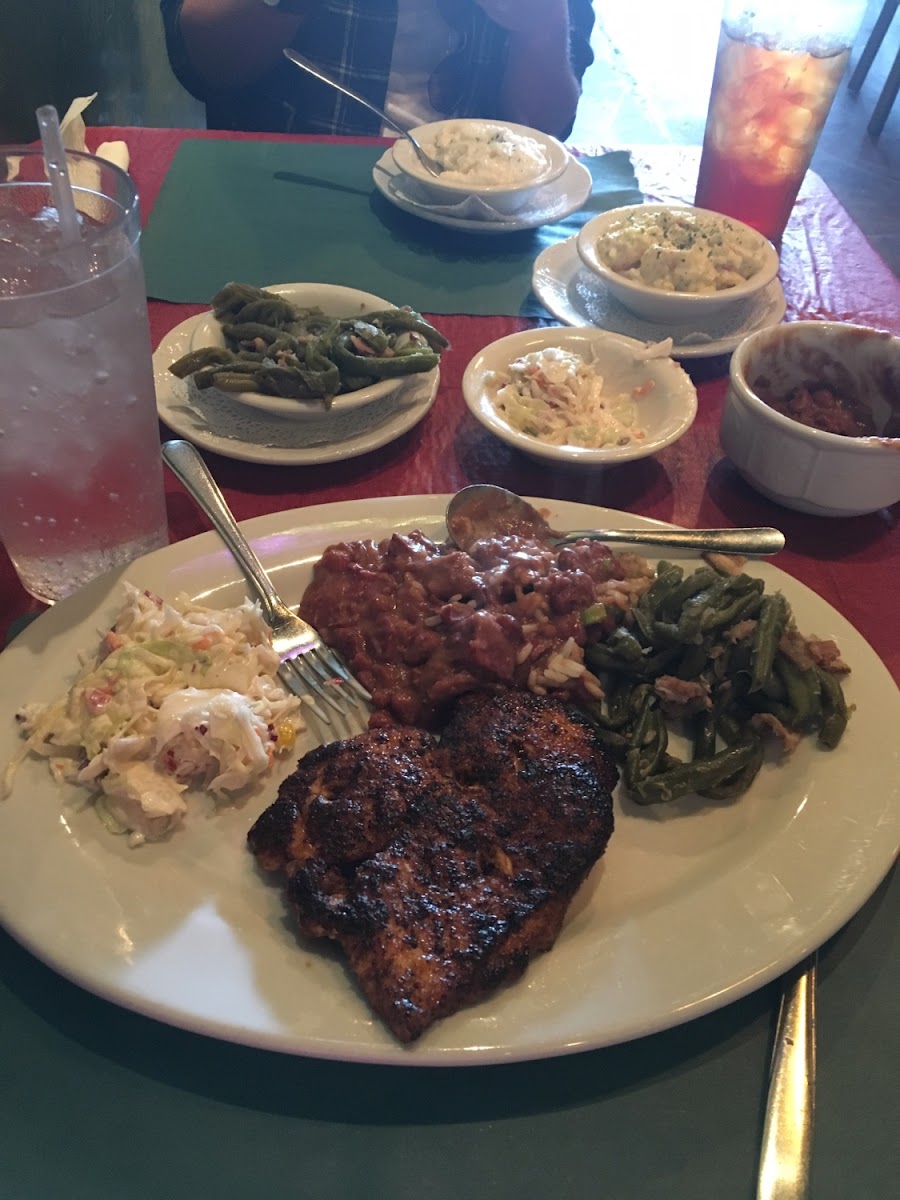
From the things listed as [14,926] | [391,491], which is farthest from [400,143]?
[14,926]

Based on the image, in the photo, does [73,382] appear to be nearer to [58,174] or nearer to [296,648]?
[58,174]

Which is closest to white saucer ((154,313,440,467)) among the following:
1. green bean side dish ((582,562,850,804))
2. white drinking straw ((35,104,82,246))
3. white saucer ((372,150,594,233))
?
white drinking straw ((35,104,82,246))

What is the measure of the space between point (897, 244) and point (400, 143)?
5965 millimetres

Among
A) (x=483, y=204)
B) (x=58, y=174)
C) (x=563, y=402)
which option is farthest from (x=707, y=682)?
(x=483, y=204)

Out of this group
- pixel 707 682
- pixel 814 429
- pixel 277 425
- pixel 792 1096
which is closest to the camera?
pixel 792 1096

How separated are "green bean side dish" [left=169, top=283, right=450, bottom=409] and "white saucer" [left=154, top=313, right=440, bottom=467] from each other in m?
0.06

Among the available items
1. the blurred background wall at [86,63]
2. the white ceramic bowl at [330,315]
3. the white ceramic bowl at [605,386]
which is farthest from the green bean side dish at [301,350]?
the blurred background wall at [86,63]

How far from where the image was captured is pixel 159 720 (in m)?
1.59

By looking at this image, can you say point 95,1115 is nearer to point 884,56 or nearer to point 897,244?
point 897,244

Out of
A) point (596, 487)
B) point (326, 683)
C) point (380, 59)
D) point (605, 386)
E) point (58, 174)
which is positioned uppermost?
point (58, 174)

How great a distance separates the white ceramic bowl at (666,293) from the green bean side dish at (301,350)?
2.19 ft

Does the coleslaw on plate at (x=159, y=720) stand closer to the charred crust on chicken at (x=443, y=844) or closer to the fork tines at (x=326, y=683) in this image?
the fork tines at (x=326, y=683)

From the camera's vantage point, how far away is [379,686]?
1.81 meters

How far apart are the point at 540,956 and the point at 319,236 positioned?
285cm
